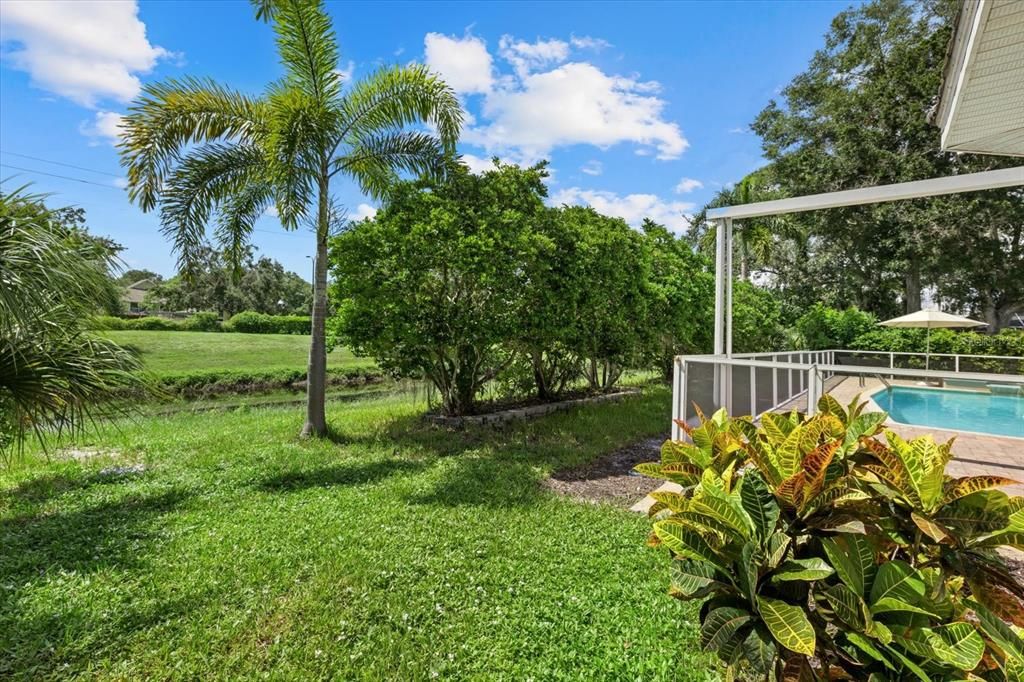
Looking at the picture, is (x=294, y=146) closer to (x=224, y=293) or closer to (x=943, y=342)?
(x=943, y=342)

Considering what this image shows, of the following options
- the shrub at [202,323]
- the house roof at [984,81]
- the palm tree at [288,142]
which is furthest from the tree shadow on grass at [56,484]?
the shrub at [202,323]

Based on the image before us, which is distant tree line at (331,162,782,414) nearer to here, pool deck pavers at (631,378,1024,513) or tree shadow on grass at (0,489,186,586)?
tree shadow on grass at (0,489,186,586)

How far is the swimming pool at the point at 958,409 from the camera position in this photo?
18.7ft

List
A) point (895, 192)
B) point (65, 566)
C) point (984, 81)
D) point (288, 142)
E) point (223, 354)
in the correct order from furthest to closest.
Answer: point (223, 354) → point (288, 142) → point (895, 192) → point (65, 566) → point (984, 81)

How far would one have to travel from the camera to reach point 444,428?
841 centimetres

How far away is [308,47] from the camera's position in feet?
22.5

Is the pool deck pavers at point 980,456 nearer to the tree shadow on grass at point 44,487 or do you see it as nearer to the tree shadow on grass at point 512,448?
the tree shadow on grass at point 512,448

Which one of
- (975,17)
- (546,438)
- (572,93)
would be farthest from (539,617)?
(572,93)

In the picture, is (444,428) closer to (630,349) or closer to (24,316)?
(630,349)

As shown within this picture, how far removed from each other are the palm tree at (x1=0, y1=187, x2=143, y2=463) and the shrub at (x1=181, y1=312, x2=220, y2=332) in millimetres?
31619

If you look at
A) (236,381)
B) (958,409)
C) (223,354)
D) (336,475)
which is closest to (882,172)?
(958,409)

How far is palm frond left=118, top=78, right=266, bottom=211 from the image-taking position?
6.37 metres

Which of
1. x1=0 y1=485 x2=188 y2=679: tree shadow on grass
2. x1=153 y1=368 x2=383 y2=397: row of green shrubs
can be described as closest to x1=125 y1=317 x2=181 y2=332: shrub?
x1=153 y1=368 x2=383 y2=397: row of green shrubs

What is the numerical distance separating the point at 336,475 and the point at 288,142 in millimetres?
4414
